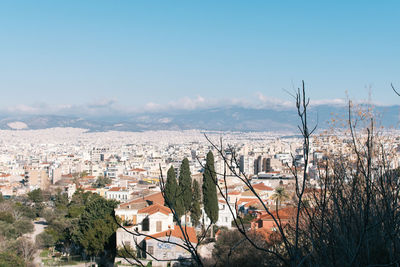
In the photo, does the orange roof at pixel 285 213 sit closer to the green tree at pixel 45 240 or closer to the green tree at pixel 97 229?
the green tree at pixel 97 229

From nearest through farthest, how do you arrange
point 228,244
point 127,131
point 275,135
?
point 228,244
point 275,135
point 127,131

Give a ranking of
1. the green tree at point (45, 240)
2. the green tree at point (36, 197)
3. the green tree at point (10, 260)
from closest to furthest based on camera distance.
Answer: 1. the green tree at point (10, 260)
2. the green tree at point (45, 240)
3. the green tree at point (36, 197)

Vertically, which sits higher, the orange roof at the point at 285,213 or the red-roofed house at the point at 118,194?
the orange roof at the point at 285,213

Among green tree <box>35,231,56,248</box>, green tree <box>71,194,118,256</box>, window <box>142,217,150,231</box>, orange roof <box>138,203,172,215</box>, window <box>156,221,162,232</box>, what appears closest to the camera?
window <box>156,221,162,232</box>

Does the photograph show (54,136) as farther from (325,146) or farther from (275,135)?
(325,146)

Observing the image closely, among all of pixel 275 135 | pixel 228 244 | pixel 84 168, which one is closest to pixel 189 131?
pixel 275 135

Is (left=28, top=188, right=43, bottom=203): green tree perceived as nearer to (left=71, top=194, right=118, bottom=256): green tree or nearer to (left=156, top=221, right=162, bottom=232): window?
(left=71, top=194, right=118, bottom=256): green tree

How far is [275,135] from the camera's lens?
13600 cm

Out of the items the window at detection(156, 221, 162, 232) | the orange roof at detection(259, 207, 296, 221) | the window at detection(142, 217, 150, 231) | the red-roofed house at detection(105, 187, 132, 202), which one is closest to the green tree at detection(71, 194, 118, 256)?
the window at detection(142, 217, 150, 231)

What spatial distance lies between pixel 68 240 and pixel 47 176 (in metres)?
31.7

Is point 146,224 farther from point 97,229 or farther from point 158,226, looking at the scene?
point 97,229

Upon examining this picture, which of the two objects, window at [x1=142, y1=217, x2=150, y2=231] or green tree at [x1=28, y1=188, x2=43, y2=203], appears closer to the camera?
window at [x1=142, y1=217, x2=150, y2=231]

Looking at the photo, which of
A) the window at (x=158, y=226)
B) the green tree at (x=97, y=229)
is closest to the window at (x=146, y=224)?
the window at (x=158, y=226)

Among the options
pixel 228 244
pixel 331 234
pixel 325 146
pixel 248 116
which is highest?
pixel 248 116
